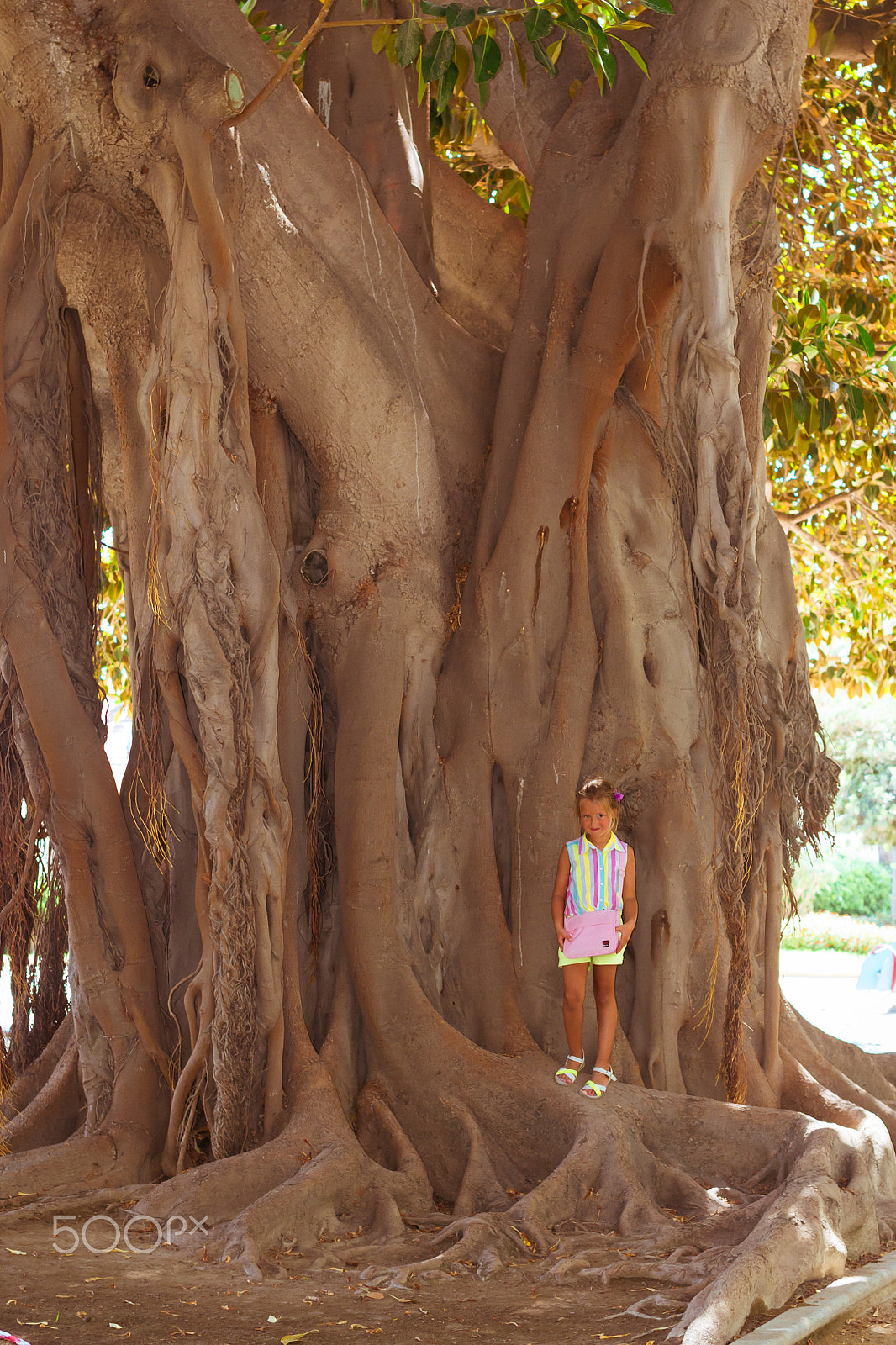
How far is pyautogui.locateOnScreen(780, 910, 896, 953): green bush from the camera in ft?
64.0

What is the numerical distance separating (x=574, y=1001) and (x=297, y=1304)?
4.86ft

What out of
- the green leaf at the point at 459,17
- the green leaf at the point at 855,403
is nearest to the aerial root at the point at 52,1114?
the green leaf at the point at 459,17

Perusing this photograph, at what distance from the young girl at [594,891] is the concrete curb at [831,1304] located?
112 centimetres

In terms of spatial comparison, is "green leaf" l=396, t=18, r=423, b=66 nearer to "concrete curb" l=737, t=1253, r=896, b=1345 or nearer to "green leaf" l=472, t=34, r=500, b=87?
"green leaf" l=472, t=34, r=500, b=87

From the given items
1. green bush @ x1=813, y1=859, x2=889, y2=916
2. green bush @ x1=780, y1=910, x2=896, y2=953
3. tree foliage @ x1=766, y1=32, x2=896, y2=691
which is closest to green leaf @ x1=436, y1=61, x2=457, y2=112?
tree foliage @ x1=766, y1=32, x2=896, y2=691

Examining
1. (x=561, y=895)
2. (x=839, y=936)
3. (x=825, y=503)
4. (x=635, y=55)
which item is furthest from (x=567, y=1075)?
(x=839, y=936)

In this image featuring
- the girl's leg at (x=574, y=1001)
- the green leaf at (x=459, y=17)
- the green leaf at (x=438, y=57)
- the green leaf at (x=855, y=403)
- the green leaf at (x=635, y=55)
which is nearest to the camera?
the green leaf at (x=459, y=17)

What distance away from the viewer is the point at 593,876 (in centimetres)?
428

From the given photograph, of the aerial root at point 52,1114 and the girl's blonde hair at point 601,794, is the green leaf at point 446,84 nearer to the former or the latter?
the girl's blonde hair at point 601,794

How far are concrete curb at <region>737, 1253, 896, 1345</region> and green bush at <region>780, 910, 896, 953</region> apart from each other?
53.9 ft

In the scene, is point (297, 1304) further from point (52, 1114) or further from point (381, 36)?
point (381, 36)

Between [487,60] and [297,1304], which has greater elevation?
[487,60]

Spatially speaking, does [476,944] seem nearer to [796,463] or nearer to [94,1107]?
[94,1107]

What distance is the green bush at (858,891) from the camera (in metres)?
22.0
